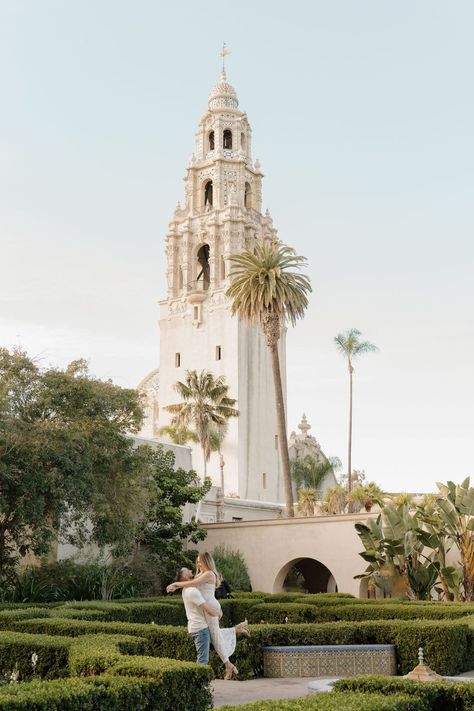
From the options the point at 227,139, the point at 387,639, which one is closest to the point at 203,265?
the point at 227,139

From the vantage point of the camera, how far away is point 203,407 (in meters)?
56.2

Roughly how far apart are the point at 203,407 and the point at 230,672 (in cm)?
4319

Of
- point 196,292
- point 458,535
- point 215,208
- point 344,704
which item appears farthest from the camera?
point 215,208

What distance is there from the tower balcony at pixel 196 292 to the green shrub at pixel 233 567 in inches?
1236

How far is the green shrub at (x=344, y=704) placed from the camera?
767 centimetres

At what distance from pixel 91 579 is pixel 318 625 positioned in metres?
13.4

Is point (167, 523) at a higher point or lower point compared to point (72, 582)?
higher

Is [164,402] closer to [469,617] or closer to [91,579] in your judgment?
[91,579]

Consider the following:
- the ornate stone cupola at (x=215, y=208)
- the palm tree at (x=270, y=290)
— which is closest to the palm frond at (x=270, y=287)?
the palm tree at (x=270, y=290)

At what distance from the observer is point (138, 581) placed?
2972 cm

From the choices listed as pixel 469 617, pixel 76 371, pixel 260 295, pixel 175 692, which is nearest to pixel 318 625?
pixel 469 617

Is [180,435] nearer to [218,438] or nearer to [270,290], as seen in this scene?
[218,438]

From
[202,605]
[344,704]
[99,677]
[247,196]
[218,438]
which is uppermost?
[247,196]

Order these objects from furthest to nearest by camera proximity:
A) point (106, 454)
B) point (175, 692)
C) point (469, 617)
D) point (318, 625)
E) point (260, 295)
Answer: point (260, 295) < point (106, 454) < point (469, 617) < point (318, 625) < point (175, 692)
